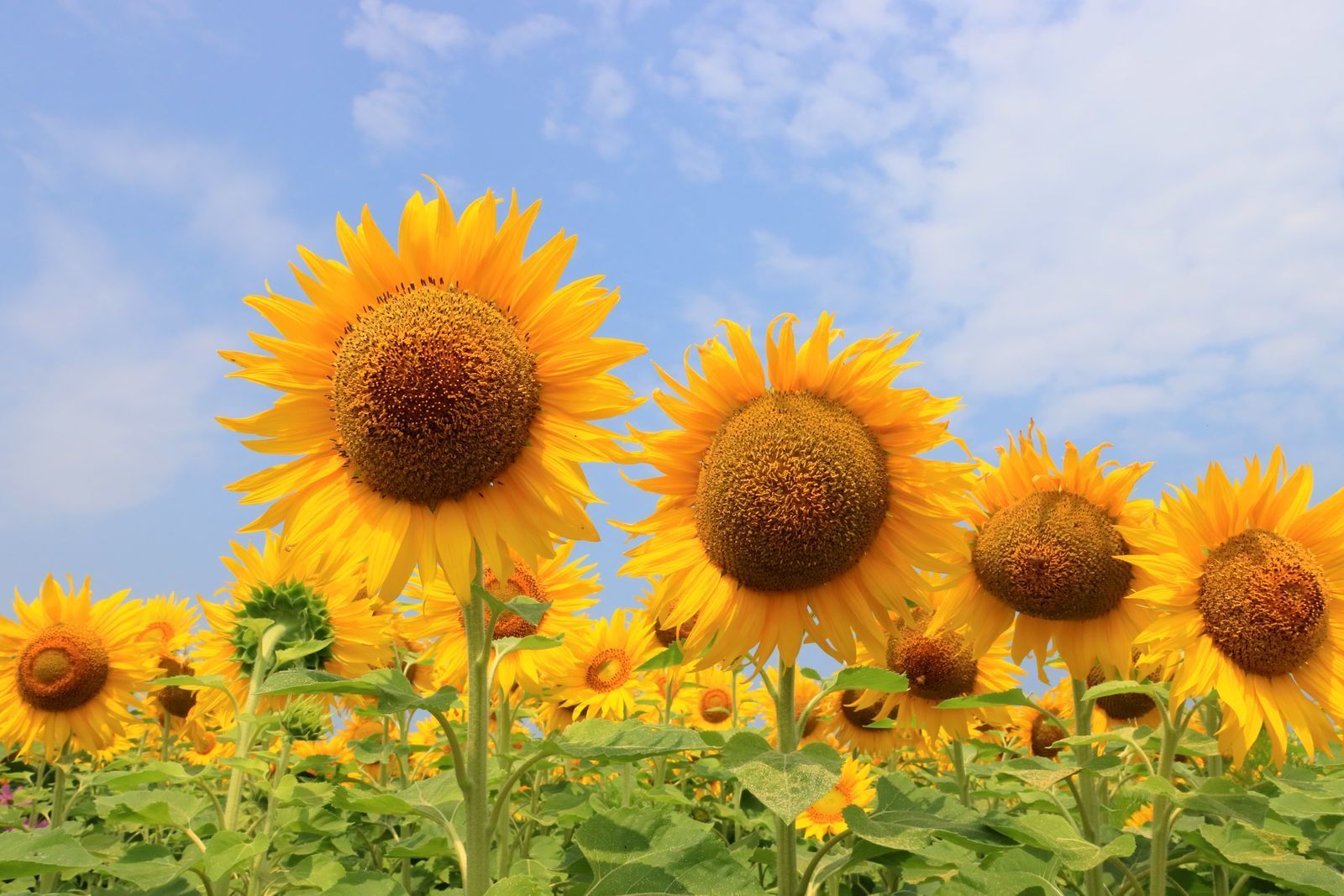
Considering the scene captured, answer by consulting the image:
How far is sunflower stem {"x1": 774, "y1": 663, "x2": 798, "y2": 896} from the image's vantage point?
119 inches

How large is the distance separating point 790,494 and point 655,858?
1.19 meters

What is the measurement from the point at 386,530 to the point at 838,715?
4444 mm

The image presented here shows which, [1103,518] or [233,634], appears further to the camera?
[233,634]

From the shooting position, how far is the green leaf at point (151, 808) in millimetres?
3977

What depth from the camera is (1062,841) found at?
3346mm

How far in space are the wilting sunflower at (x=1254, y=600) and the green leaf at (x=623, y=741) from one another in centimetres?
216

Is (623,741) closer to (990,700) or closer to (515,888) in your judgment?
(515,888)

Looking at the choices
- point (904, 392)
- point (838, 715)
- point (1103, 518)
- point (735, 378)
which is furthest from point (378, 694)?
point (838, 715)

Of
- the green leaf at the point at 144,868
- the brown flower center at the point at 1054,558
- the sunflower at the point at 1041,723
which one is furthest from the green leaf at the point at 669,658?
the sunflower at the point at 1041,723

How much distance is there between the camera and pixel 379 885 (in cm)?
322

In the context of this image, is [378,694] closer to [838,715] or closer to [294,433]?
[294,433]

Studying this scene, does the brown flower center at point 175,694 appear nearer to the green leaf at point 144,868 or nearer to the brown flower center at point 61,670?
the brown flower center at point 61,670

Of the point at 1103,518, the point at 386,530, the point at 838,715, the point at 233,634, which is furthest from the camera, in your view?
the point at 838,715

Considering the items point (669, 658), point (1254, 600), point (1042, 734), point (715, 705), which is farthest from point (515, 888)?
point (715, 705)
